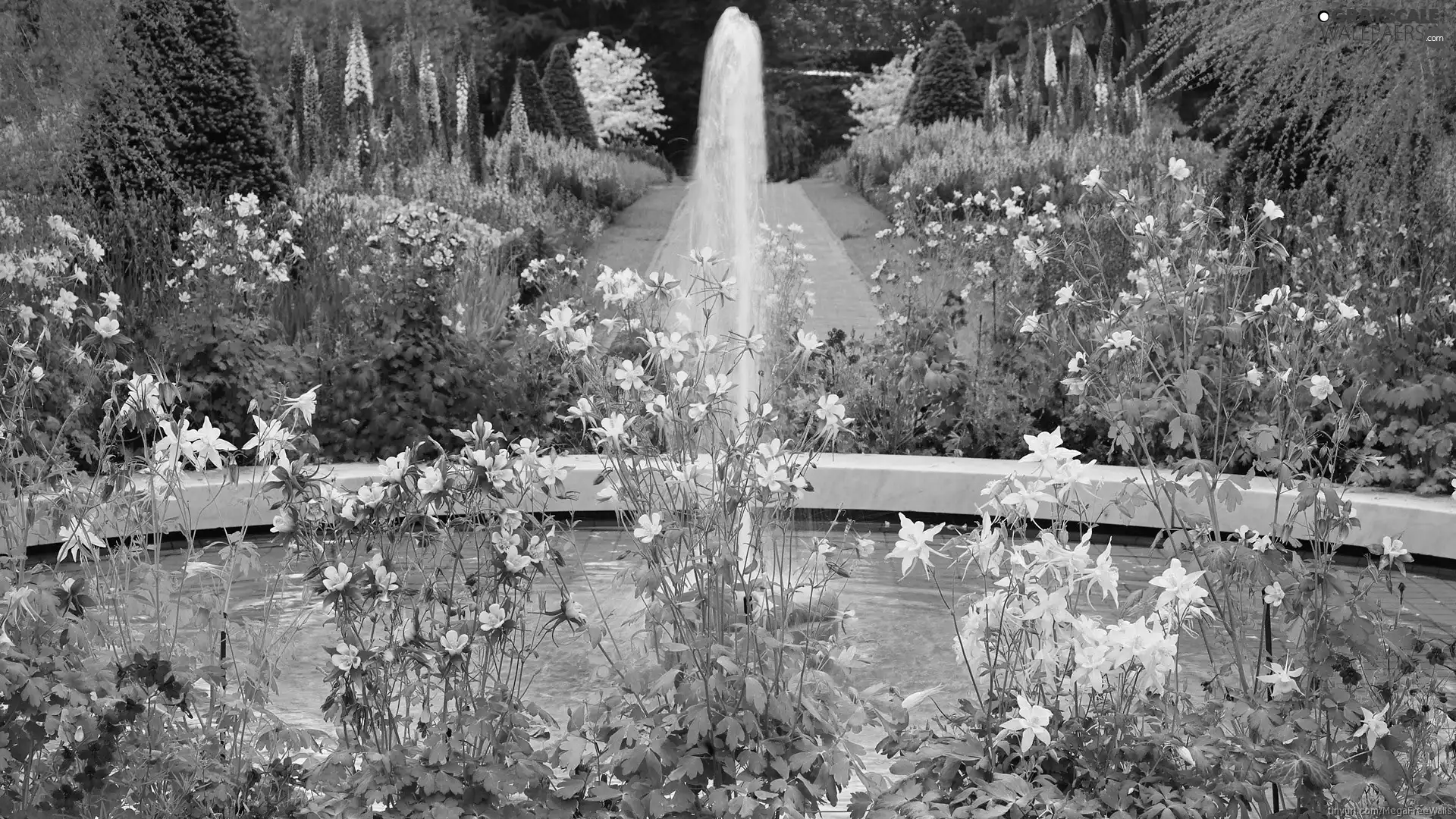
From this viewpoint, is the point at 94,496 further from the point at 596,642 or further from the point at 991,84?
the point at 991,84

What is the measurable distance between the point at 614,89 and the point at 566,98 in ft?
16.0

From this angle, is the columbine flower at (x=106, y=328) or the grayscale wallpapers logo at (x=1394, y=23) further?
the grayscale wallpapers logo at (x=1394, y=23)

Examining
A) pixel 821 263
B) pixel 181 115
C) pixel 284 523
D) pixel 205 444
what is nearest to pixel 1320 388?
pixel 284 523

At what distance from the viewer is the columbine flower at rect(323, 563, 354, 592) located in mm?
1738

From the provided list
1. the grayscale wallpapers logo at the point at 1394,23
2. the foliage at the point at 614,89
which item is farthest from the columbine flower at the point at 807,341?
the foliage at the point at 614,89

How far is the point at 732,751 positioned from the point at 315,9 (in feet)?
75.1

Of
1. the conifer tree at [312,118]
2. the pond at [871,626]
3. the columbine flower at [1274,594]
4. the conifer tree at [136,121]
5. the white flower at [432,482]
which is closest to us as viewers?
the white flower at [432,482]

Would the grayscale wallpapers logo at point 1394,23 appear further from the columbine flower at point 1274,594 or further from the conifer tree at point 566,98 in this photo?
the conifer tree at point 566,98

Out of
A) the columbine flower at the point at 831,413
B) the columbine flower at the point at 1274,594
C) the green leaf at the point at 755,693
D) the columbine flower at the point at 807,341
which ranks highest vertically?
the columbine flower at the point at 807,341

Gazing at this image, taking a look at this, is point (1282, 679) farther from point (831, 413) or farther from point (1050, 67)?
point (1050, 67)

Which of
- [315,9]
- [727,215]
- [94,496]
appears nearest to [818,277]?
[727,215]

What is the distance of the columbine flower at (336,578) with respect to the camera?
5.70ft

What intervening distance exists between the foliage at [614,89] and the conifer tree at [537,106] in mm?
4541

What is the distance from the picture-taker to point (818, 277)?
35.0 ft
